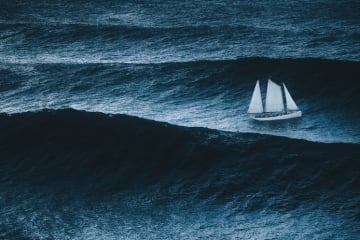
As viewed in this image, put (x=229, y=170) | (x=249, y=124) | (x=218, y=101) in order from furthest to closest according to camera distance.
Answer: (x=218, y=101) → (x=249, y=124) → (x=229, y=170)

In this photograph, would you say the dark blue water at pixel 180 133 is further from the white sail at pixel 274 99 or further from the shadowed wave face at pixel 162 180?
the white sail at pixel 274 99

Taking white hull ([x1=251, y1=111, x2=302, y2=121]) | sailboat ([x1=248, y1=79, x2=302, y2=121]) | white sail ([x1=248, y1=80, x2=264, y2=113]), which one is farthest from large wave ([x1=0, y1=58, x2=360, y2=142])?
white sail ([x1=248, y1=80, x2=264, y2=113])

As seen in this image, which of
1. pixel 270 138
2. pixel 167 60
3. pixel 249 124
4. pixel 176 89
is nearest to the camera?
pixel 270 138

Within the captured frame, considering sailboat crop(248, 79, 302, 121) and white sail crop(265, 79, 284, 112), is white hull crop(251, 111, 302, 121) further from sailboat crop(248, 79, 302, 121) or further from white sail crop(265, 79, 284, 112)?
white sail crop(265, 79, 284, 112)

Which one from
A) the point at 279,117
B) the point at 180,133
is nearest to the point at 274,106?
the point at 279,117

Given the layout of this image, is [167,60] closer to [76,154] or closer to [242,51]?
[242,51]

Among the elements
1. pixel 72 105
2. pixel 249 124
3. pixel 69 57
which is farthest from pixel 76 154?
pixel 69 57

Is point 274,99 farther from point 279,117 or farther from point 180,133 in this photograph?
point 180,133
